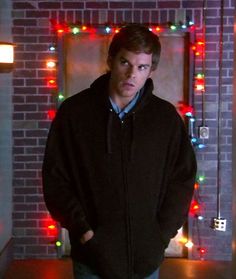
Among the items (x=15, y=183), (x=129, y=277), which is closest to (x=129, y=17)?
(x=15, y=183)

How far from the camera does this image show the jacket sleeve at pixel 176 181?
208 cm

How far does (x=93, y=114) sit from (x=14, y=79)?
2.63 meters

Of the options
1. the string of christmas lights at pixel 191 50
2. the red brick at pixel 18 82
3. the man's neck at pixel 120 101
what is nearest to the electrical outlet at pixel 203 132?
the string of christmas lights at pixel 191 50

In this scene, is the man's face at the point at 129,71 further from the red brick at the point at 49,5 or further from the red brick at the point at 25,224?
the red brick at the point at 25,224

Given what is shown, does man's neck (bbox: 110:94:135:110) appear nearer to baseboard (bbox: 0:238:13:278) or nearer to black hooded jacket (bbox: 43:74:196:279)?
black hooded jacket (bbox: 43:74:196:279)

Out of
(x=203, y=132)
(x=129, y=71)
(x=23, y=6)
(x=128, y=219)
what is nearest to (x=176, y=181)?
(x=128, y=219)

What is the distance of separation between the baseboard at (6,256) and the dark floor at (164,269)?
4 cm

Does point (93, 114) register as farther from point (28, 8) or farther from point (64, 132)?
point (28, 8)

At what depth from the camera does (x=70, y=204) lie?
77.8 inches

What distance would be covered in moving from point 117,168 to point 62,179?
0.75ft

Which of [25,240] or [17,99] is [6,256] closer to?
[25,240]

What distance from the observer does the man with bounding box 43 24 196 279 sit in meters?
1.95

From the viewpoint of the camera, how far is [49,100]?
4.51 meters

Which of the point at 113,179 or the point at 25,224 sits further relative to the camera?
the point at 25,224
